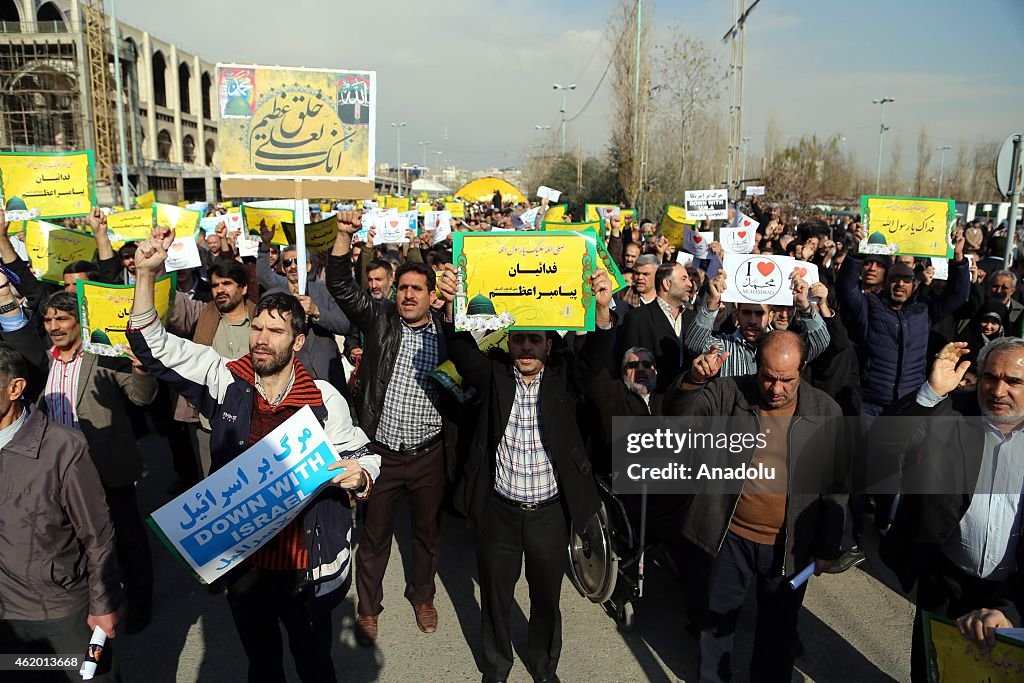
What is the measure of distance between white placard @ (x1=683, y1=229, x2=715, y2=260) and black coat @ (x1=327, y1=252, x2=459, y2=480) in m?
6.05

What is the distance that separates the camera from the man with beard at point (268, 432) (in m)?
2.98

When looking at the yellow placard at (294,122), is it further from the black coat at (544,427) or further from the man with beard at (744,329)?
the man with beard at (744,329)

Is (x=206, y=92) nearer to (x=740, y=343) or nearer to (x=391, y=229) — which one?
(x=391, y=229)

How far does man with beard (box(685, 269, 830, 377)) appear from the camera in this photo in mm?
4258

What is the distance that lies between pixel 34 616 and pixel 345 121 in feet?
11.0

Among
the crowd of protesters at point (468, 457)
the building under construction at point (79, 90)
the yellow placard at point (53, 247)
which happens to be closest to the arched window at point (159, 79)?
the building under construction at point (79, 90)

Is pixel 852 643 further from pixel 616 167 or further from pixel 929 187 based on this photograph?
pixel 929 187

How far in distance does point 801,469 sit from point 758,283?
4.69ft

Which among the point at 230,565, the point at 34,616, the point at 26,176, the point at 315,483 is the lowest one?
the point at 34,616

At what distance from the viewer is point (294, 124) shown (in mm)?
4738

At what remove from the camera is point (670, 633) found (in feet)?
14.0

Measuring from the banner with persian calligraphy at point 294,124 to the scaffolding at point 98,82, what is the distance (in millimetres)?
46230

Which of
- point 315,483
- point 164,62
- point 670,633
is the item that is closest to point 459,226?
point 670,633

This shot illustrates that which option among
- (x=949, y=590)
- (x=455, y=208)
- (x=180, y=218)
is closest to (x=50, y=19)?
(x=455, y=208)
